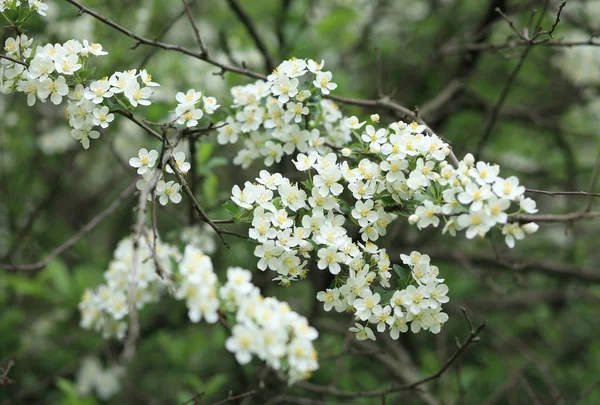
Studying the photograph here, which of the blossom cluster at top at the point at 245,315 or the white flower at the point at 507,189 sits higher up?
the white flower at the point at 507,189

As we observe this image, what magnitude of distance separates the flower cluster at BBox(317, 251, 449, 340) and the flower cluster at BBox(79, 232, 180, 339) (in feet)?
3.42

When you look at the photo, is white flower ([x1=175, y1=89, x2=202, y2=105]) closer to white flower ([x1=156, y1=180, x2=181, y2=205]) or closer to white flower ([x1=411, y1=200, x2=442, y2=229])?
white flower ([x1=156, y1=180, x2=181, y2=205])

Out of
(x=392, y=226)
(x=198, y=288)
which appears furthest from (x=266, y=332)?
(x=392, y=226)

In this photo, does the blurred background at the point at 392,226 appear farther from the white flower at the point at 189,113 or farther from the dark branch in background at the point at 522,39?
the white flower at the point at 189,113

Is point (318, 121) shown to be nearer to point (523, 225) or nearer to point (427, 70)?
point (523, 225)

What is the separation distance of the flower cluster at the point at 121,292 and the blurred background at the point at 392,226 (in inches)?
15.3

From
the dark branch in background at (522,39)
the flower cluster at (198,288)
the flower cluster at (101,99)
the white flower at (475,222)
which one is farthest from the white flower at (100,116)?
the dark branch in background at (522,39)

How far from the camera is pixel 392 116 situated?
2994mm

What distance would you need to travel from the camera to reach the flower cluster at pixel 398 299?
1673 mm

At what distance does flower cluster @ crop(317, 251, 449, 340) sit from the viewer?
1.67 m

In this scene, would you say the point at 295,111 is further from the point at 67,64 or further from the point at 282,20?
the point at 282,20

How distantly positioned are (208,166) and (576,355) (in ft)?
11.5

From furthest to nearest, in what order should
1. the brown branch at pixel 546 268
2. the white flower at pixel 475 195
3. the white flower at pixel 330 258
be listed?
1. the brown branch at pixel 546 268
2. the white flower at pixel 330 258
3. the white flower at pixel 475 195

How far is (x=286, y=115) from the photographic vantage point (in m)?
2.06
